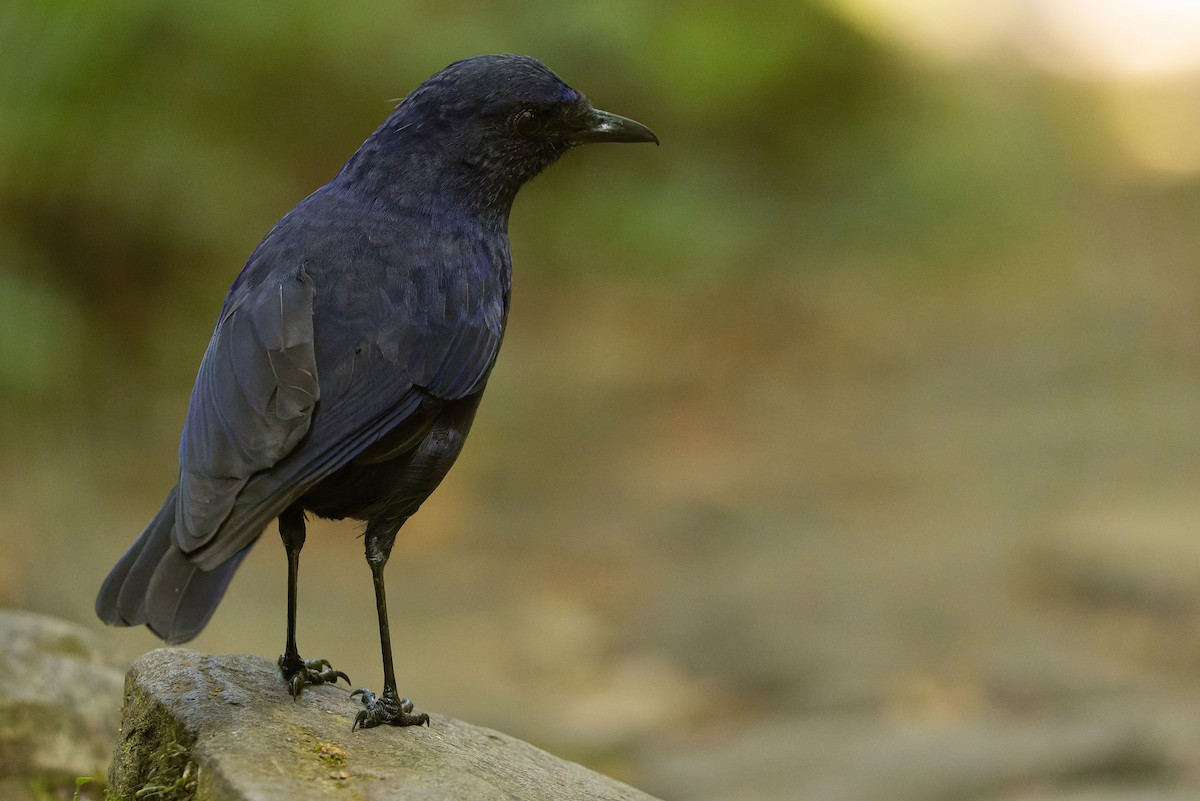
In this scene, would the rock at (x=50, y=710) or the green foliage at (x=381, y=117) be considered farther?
the green foliage at (x=381, y=117)

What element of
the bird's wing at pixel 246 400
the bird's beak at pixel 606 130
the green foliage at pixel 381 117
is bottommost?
the bird's wing at pixel 246 400

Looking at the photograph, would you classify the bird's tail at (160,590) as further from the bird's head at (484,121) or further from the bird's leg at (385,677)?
the bird's head at (484,121)

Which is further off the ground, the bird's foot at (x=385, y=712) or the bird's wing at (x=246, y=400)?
the bird's wing at (x=246, y=400)

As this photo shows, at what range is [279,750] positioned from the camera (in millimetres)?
3027

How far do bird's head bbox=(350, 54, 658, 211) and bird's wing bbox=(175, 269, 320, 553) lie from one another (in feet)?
1.95

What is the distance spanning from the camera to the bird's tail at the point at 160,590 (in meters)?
3.11

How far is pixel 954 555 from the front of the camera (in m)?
8.58

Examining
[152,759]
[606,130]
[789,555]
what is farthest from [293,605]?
[789,555]

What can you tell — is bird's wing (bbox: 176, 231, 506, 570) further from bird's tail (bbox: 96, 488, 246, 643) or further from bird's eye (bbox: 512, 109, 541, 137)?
bird's eye (bbox: 512, 109, 541, 137)

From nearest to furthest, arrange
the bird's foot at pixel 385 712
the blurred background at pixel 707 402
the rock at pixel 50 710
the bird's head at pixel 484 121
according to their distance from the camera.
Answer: the bird's foot at pixel 385 712, the bird's head at pixel 484 121, the rock at pixel 50 710, the blurred background at pixel 707 402

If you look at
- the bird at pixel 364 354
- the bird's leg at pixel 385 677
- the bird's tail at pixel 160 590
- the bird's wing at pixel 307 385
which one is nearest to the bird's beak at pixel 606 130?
the bird at pixel 364 354

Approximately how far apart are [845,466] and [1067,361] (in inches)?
114

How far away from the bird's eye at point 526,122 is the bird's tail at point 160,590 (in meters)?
1.37

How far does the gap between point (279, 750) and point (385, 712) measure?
0.45 meters
